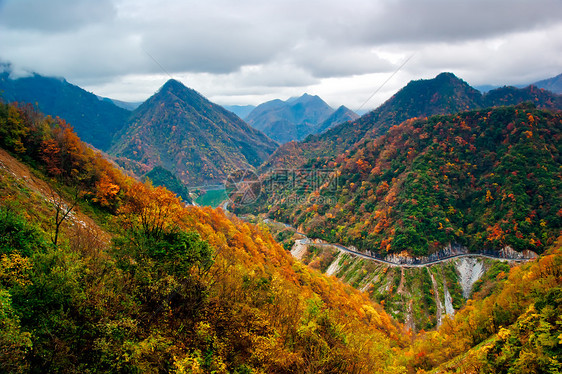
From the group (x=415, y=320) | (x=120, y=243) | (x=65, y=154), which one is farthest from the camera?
(x=415, y=320)

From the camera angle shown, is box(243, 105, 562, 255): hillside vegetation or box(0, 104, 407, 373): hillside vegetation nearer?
box(0, 104, 407, 373): hillside vegetation

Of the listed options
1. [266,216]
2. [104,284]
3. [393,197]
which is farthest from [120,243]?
[266,216]

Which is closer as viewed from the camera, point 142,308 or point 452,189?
point 142,308

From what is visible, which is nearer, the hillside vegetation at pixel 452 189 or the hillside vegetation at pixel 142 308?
the hillside vegetation at pixel 142 308

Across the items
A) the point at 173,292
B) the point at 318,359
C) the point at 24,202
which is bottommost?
the point at 318,359

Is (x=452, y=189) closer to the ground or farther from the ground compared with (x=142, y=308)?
farther from the ground

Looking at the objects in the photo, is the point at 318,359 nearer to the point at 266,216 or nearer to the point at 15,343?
the point at 15,343

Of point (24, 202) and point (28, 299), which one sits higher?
point (24, 202)

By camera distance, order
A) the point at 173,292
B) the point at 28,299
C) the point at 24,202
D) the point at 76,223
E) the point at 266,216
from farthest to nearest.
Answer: the point at 266,216
the point at 76,223
the point at 24,202
the point at 173,292
the point at 28,299

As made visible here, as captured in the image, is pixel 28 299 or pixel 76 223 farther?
pixel 76 223

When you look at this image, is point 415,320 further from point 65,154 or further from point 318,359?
point 65,154
